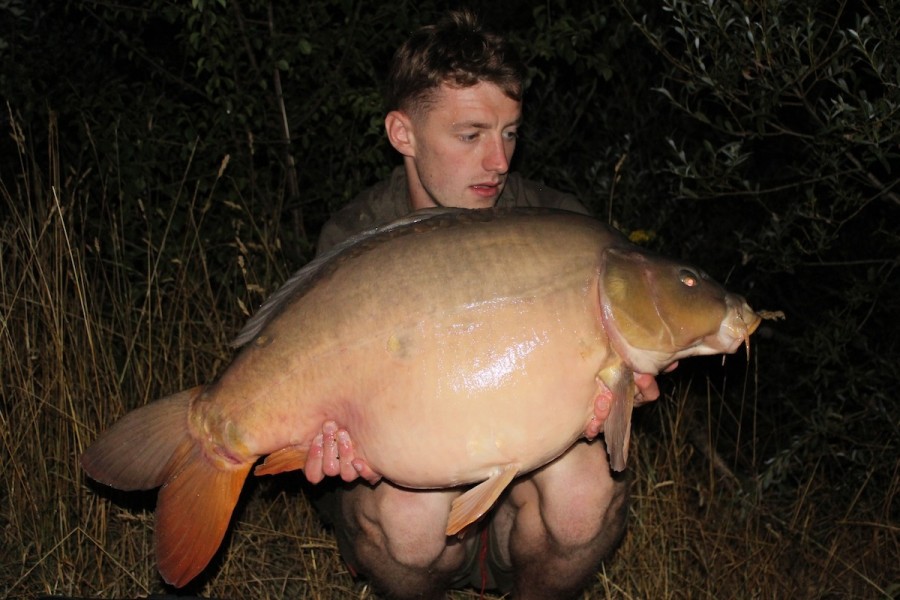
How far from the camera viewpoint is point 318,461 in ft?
5.98

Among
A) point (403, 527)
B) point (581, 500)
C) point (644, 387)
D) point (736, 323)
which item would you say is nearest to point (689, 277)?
point (736, 323)

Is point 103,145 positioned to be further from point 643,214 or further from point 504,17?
point 643,214

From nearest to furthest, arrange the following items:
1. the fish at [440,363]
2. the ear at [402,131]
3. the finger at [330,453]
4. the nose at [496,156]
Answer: the fish at [440,363] < the finger at [330,453] < the nose at [496,156] < the ear at [402,131]

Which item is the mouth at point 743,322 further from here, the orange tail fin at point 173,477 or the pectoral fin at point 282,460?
the orange tail fin at point 173,477

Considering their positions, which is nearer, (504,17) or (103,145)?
(103,145)

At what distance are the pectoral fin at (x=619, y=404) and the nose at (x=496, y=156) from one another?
0.69 m

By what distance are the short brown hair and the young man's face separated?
1.0 inches

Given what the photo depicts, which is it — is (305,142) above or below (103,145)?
below

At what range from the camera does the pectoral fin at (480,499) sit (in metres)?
1.69

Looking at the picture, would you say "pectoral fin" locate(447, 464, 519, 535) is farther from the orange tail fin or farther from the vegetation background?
the vegetation background

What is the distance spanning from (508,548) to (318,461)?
62cm

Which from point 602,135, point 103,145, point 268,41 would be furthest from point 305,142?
point 602,135

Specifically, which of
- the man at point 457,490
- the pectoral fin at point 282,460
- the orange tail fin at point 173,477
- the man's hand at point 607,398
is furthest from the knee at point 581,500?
the orange tail fin at point 173,477

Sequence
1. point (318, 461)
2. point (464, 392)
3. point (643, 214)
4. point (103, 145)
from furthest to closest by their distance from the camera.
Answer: point (643, 214)
point (103, 145)
point (318, 461)
point (464, 392)
